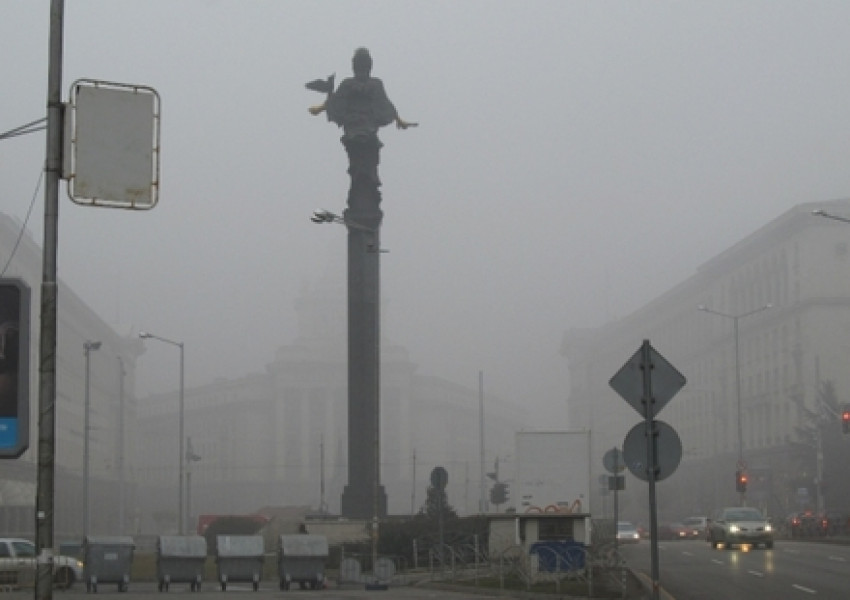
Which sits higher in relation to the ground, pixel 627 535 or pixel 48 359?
pixel 48 359

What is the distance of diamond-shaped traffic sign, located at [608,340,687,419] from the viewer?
57.3 ft

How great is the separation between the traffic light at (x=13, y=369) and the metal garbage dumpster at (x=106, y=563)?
2746 centimetres

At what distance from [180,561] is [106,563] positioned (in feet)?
6.38

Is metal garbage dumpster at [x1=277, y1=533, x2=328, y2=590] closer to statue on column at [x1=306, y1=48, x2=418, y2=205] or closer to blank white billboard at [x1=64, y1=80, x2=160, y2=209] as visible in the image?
statue on column at [x1=306, y1=48, x2=418, y2=205]

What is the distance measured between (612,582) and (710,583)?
2.52 metres

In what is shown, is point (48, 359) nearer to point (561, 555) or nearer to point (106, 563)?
point (561, 555)

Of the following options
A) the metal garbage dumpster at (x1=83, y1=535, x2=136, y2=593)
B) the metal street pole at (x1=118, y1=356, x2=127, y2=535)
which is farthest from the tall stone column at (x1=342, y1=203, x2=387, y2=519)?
the metal street pole at (x1=118, y1=356, x2=127, y2=535)

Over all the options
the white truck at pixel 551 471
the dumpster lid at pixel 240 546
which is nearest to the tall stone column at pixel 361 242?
the white truck at pixel 551 471

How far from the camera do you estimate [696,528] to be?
271 feet

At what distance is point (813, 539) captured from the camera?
64875 mm

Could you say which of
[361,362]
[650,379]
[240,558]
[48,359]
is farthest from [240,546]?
[48,359]

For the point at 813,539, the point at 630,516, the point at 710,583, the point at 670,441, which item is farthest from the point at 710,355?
the point at 670,441

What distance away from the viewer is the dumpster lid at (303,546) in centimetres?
3922

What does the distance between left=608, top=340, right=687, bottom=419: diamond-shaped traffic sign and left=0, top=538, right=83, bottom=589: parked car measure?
47.9 ft
